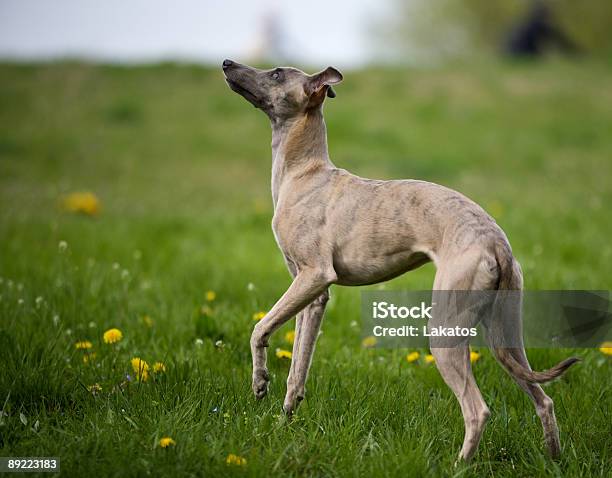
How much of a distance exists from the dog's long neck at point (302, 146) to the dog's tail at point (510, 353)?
1114mm

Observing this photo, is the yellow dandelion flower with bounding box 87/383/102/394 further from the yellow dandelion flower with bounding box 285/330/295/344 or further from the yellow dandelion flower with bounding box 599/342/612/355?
the yellow dandelion flower with bounding box 599/342/612/355

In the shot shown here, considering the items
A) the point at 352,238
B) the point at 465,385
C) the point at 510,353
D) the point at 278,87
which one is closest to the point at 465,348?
the point at 465,385

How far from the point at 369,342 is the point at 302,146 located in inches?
70.2

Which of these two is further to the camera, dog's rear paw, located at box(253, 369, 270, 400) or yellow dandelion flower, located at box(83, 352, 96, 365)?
yellow dandelion flower, located at box(83, 352, 96, 365)

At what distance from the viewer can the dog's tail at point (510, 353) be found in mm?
2838

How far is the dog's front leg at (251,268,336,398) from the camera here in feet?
10.7

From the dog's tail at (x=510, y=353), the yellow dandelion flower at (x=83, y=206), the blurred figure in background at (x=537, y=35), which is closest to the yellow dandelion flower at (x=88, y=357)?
the dog's tail at (x=510, y=353)

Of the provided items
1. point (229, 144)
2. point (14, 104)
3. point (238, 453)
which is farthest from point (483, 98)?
point (238, 453)

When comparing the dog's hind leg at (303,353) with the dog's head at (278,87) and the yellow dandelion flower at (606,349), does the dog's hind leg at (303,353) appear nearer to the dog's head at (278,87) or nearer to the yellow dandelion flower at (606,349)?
the dog's head at (278,87)

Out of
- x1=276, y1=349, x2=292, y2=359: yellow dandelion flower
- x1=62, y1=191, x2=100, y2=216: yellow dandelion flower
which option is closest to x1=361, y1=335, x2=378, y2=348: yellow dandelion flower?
x1=276, y1=349, x2=292, y2=359: yellow dandelion flower

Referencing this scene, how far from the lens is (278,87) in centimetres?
363

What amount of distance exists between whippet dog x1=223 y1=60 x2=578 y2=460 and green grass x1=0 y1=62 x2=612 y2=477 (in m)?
0.34

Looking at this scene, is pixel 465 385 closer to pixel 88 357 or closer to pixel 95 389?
pixel 95 389

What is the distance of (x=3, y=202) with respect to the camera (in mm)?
9625
